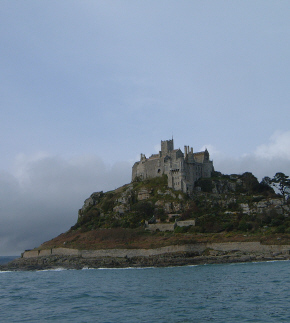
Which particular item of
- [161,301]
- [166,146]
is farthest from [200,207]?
[161,301]

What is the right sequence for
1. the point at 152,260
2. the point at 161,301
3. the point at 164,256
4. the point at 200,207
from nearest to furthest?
the point at 161,301
the point at 152,260
the point at 164,256
the point at 200,207

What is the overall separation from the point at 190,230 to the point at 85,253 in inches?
762

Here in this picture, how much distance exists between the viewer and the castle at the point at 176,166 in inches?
3735

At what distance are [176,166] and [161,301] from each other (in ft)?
225

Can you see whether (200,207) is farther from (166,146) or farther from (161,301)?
(161,301)

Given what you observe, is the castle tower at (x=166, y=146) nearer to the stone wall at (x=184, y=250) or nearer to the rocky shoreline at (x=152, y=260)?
the stone wall at (x=184, y=250)

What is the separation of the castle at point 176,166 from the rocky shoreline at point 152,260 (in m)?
28.1

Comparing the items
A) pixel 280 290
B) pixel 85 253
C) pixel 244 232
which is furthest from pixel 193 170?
pixel 280 290

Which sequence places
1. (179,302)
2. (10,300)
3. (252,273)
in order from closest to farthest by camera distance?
(179,302), (10,300), (252,273)

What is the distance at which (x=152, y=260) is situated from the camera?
217 ft

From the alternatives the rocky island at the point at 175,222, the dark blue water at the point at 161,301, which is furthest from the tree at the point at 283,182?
the dark blue water at the point at 161,301

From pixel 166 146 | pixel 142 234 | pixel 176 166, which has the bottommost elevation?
pixel 142 234

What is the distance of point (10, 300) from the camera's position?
107 ft

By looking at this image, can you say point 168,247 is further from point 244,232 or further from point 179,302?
point 179,302
